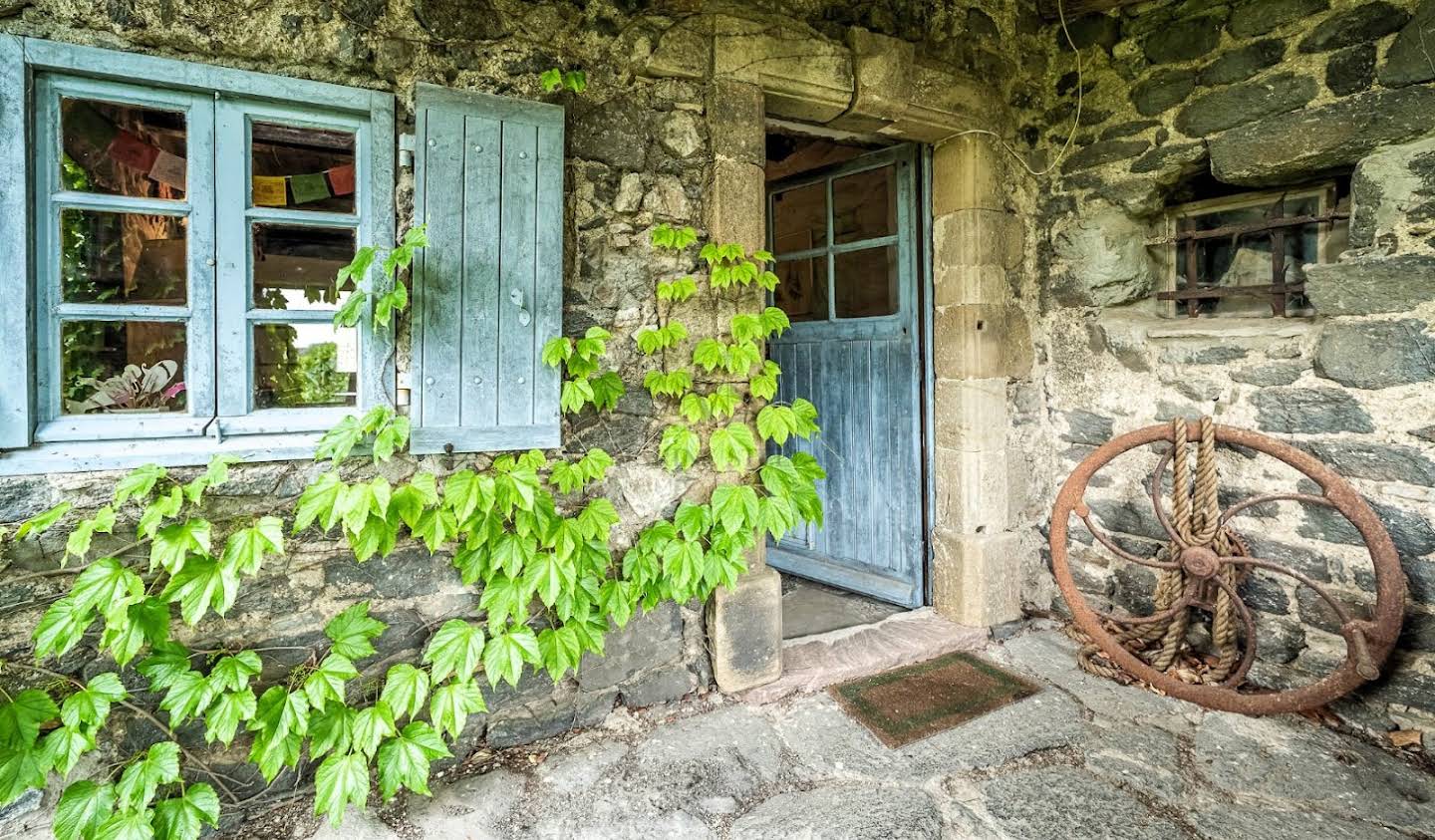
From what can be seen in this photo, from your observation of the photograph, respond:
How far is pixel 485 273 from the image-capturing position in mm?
2062

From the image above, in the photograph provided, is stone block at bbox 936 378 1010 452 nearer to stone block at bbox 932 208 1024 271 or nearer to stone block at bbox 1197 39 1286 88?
stone block at bbox 932 208 1024 271

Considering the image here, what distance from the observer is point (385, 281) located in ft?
6.48

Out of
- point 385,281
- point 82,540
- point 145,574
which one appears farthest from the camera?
point 385,281

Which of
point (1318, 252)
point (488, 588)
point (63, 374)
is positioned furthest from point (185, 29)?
point (1318, 252)

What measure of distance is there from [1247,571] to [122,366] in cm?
359

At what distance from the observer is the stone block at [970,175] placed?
9.52 feet

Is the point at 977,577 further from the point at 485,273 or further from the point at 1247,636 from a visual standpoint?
the point at 485,273

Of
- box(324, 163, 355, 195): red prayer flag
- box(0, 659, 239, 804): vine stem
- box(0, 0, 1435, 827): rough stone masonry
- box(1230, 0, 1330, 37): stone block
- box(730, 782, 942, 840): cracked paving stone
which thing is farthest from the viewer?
box(1230, 0, 1330, 37): stone block

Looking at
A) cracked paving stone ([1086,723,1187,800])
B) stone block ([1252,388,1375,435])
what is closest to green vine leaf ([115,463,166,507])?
cracked paving stone ([1086,723,1187,800])

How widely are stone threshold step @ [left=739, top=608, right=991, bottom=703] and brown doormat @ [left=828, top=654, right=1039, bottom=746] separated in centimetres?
5

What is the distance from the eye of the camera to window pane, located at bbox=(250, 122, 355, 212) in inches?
77.1

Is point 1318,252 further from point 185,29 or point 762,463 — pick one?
point 185,29

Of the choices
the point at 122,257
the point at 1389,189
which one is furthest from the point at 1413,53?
the point at 122,257

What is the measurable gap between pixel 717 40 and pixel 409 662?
2.23m
